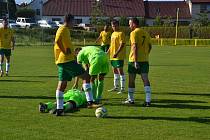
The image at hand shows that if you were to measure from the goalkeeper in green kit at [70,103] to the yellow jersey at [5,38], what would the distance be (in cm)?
927

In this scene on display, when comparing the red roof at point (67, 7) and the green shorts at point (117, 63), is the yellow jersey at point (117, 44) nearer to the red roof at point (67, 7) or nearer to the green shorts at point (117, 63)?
the green shorts at point (117, 63)

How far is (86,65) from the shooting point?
12594mm

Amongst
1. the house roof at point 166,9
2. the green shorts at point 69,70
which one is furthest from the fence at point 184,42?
the green shorts at point 69,70

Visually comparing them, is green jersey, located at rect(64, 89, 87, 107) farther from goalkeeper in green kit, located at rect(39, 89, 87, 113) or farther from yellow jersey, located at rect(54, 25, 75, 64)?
yellow jersey, located at rect(54, 25, 75, 64)

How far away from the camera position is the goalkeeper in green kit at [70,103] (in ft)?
38.1

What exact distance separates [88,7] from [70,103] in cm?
9585

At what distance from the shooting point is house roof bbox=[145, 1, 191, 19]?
106 metres

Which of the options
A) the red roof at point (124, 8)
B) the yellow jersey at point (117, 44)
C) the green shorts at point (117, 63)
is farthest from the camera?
the red roof at point (124, 8)

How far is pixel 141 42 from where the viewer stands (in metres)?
12.6

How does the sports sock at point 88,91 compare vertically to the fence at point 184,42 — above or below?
above

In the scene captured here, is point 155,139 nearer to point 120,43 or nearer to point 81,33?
point 120,43

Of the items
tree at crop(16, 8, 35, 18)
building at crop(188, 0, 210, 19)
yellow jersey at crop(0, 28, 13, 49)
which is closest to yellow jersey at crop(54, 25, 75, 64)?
yellow jersey at crop(0, 28, 13, 49)

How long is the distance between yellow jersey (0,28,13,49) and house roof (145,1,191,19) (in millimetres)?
85251

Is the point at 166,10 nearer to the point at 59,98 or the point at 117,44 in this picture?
the point at 117,44
